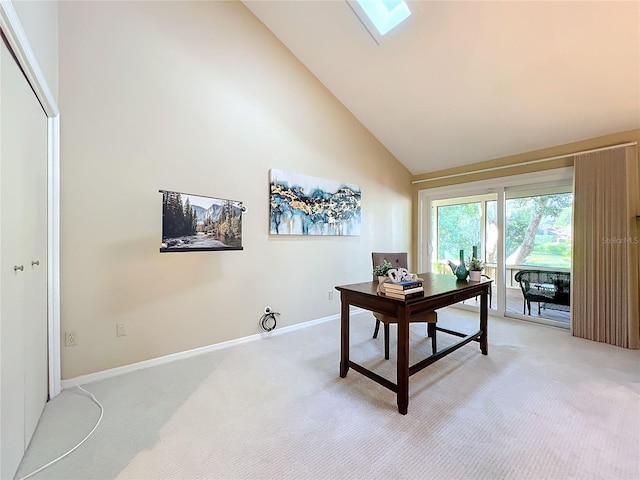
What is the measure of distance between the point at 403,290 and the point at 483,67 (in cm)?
260

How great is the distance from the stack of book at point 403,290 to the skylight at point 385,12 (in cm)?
259

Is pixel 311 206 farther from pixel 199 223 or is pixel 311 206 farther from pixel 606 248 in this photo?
pixel 606 248

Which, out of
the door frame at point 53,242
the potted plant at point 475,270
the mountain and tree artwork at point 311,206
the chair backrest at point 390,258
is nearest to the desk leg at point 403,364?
the potted plant at point 475,270

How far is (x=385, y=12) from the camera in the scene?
9.34ft

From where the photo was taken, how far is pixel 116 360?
235cm

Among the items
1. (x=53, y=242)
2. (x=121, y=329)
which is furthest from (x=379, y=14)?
(x=121, y=329)

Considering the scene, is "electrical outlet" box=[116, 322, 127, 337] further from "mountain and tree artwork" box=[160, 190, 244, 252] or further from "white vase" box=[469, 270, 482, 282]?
"white vase" box=[469, 270, 482, 282]

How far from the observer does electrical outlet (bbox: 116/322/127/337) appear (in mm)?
2360

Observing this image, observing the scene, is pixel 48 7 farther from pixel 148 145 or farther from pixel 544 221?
pixel 544 221

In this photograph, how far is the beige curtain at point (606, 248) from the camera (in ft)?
9.73

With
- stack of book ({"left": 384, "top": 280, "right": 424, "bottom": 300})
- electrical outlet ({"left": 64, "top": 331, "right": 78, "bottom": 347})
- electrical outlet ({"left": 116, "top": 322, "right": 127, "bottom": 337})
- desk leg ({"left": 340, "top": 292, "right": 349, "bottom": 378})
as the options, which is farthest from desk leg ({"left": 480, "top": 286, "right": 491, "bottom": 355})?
electrical outlet ({"left": 64, "top": 331, "right": 78, "bottom": 347})

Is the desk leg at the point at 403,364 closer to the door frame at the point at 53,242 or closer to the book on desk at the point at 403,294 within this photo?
the book on desk at the point at 403,294

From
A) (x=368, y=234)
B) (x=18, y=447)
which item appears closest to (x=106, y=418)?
(x=18, y=447)

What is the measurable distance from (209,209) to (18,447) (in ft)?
6.21
